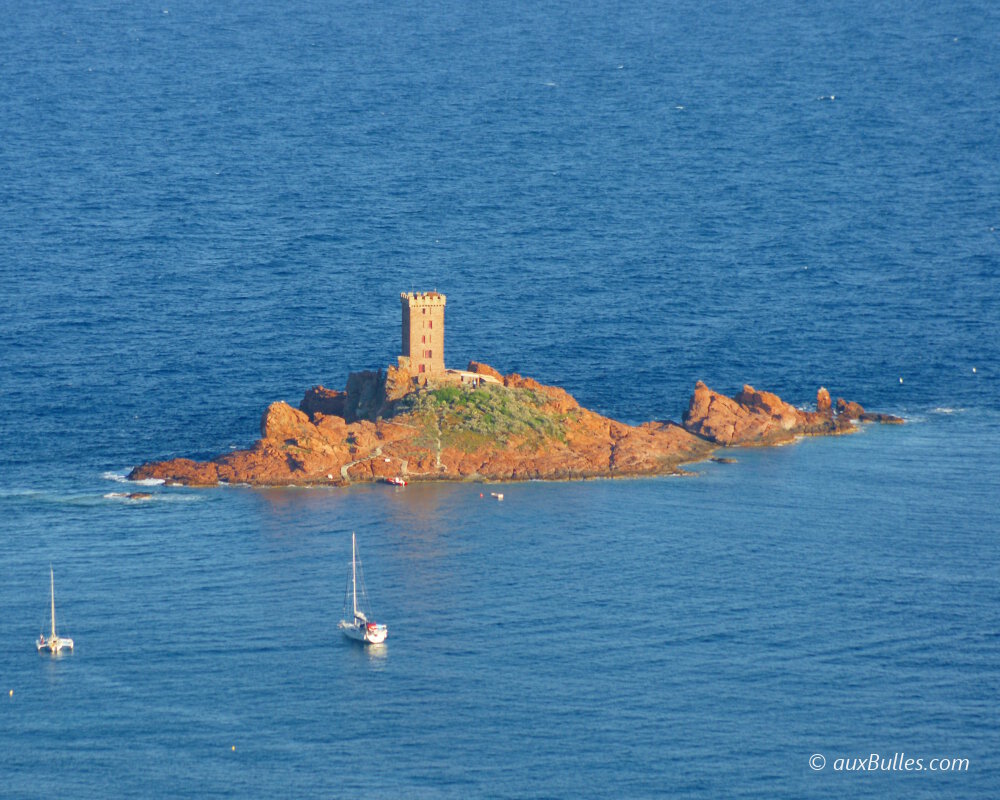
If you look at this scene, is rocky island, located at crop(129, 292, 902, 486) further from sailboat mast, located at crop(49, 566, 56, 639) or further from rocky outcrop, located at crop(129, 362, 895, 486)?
sailboat mast, located at crop(49, 566, 56, 639)

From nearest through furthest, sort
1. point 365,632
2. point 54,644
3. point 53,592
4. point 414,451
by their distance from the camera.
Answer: point 54,644 → point 365,632 → point 53,592 → point 414,451

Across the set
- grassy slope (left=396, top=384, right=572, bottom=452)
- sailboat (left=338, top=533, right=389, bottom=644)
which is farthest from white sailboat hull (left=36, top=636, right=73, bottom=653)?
grassy slope (left=396, top=384, right=572, bottom=452)

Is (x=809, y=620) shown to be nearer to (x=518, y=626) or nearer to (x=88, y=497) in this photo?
(x=518, y=626)

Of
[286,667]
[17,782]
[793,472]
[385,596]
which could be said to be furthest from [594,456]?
[17,782]

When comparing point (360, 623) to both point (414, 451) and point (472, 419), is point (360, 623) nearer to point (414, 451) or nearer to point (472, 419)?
point (414, 451)

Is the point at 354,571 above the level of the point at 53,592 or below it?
above

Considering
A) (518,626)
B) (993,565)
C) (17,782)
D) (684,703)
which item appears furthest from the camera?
(993,565)

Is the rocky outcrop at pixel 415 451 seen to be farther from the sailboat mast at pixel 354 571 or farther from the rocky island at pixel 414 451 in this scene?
the sailboat mast at pixel 354 571

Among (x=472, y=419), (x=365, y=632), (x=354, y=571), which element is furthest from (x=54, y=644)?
(x=472, y=419)

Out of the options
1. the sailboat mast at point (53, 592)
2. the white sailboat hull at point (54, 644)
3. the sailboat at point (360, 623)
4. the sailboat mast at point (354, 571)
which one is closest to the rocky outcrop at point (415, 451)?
the sailboat mast at point (354, 571)
